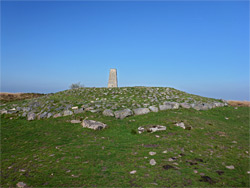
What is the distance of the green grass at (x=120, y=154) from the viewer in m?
8.43

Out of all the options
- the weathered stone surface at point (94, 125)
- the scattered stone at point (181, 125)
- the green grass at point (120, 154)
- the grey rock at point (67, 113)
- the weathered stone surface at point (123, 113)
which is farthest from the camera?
the grey rock at point (67, 113)

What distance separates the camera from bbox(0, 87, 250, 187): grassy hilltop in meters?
8.45

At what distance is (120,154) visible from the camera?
35.9 feet

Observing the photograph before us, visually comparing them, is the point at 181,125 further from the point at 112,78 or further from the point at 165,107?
the point at 112,78

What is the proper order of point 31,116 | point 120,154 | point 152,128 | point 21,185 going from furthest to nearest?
point 31,116 → point 152,128 → point 120,154 → point 21,185

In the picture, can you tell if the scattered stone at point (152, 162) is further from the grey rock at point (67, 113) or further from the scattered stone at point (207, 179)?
the grey rock at point (67, 113)

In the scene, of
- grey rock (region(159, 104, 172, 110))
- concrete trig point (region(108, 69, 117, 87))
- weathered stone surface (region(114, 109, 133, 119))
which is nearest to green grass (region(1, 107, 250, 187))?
weathered stone surface (region(114, 109, 133, 119))

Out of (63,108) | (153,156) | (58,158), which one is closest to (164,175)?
(153,156)

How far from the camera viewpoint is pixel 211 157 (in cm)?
1058

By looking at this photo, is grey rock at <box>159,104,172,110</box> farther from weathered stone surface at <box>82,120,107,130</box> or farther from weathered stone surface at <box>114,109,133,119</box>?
weathered stone surface at <box>82,120,107,130</box>

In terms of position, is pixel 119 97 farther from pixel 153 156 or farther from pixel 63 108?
pixel 153 156

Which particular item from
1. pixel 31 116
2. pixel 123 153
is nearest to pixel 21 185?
pixel 123 153

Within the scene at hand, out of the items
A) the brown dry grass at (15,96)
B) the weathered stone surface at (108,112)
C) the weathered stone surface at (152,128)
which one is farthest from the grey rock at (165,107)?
the brown dry grass at (15,96)

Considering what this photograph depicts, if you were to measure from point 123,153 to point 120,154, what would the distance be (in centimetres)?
21
